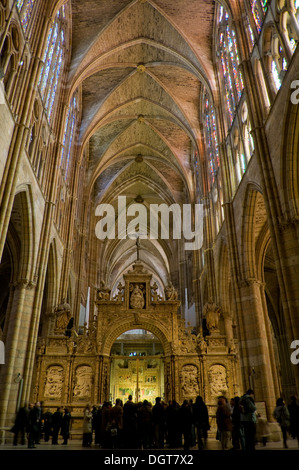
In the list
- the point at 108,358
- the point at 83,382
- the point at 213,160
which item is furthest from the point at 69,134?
the point at 83,382

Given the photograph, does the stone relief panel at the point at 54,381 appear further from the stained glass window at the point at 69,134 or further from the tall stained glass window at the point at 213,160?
the tall stained glass window at the point at 213,160

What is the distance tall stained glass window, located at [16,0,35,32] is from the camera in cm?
1288

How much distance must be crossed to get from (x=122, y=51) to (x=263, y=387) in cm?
2031

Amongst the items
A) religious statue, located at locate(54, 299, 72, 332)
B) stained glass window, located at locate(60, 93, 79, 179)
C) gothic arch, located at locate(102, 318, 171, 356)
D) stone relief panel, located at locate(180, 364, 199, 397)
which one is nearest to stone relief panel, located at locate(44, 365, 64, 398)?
religious statue, located at locate(54, 299, 72, 332)

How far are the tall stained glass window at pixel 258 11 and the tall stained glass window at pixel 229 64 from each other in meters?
2.05

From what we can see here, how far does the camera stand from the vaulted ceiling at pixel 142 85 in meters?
20.6

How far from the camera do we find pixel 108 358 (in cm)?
1694

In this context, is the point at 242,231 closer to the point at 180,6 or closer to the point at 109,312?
the point at 109,312

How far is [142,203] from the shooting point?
1567 inches

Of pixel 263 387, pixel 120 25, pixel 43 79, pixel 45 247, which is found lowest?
pixel 263 387

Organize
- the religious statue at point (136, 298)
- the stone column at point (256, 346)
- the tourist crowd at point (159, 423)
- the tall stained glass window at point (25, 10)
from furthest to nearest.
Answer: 1. the religious statue at point (136, 298)
2. the tall stained glass window at point (25, 10)
3. the stone column at point (256, 346)
4. the tourist crowd at point (159, 423)

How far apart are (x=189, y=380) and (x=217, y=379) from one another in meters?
1.20

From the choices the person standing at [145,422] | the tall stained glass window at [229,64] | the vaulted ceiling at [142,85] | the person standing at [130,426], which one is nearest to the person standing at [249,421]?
the person standing at [145,422]
